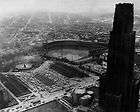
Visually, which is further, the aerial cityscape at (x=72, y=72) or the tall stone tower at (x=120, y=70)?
the aerial cityscape at (x=72, y=72)

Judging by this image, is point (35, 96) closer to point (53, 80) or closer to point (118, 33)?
point (53, 80)

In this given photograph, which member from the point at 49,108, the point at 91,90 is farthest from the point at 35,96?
the point at 91,90

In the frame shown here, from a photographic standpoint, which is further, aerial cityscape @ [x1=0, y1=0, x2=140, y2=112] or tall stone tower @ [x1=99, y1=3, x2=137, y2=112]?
aerial cityscape @ [x1=0, y1=0, x2=140, y2=112]

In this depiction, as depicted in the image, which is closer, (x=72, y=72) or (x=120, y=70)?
(x=120, y=70)

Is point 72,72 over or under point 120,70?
under

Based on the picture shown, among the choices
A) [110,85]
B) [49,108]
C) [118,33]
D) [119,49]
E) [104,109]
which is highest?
[118,33]
